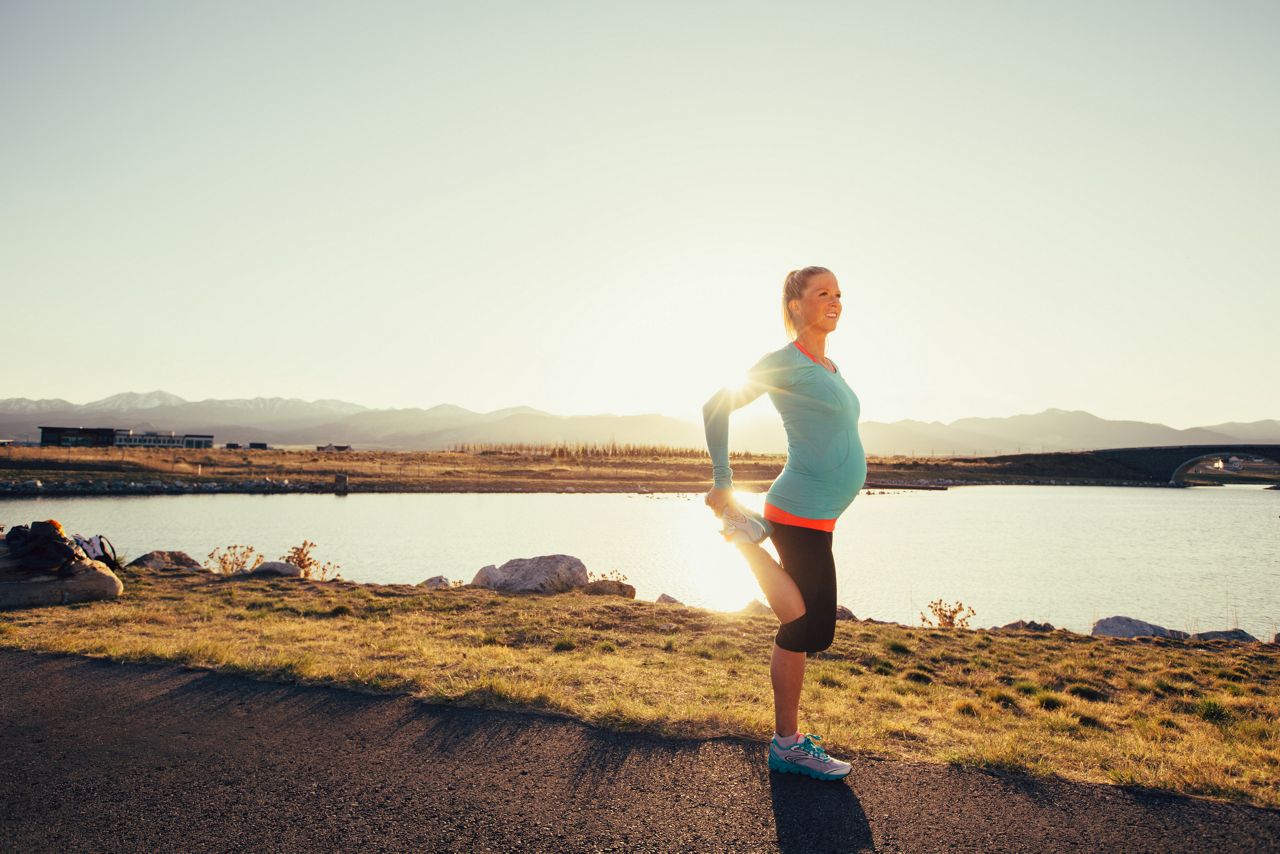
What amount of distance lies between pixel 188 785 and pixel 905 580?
1949cm

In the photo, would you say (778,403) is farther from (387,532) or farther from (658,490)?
(658,490)

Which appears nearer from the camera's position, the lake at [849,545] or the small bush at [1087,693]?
the small bush at [1087,693]

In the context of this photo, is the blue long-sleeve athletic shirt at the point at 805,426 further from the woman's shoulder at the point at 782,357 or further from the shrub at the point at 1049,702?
the shrub at the point at 1049,702

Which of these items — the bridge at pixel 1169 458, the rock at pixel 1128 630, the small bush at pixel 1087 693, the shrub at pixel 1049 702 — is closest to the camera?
the shrub at pixel 1049 702

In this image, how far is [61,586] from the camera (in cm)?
1109

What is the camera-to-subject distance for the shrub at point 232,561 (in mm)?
16875

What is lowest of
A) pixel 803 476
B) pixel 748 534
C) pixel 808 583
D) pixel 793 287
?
pixel 808 583

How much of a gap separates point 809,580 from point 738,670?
4359 millimetres

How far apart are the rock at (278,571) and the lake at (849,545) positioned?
2.66 m

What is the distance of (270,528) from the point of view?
2781cm

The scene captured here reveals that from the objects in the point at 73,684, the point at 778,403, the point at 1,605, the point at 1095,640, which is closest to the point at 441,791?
the point at 778,403

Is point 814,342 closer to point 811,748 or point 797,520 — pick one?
point 797,520

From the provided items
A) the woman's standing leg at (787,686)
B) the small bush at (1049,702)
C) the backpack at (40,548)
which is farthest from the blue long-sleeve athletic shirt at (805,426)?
the backpack at (40,548)

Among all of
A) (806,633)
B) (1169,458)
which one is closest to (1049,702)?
(806,633)
